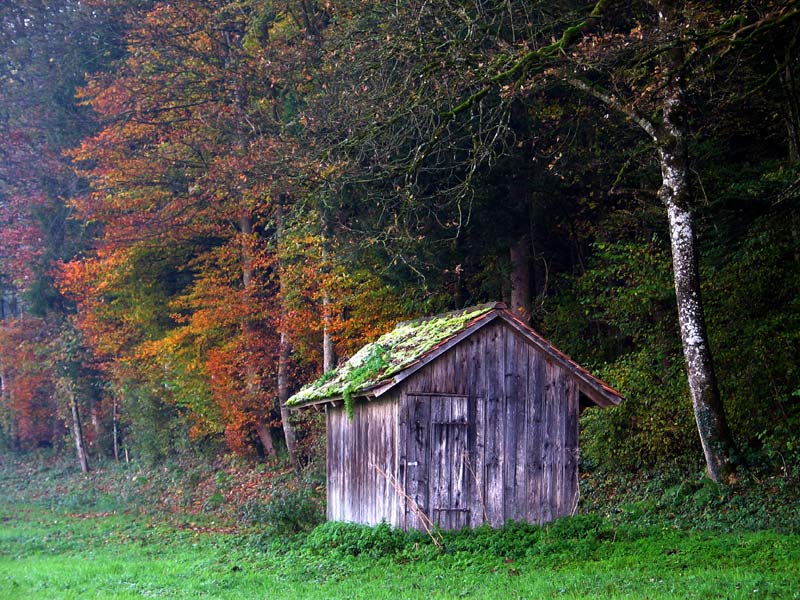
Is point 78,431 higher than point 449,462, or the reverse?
point 449,462

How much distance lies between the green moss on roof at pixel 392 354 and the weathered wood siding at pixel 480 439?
357 mm

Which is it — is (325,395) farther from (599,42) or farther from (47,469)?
(47,469)

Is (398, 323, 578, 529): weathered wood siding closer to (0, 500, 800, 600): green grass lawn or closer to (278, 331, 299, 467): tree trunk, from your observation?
(0, 500, 800, 600): green grass lawn

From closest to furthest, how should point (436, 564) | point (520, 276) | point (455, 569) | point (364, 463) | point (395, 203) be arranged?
point (455, 569), point (436, 564), point (364, 463), point (395, 203), point (520, 276)

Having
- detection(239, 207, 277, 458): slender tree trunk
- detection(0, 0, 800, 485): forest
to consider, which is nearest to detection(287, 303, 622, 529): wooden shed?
detection(0, 0, 800, 485): forest

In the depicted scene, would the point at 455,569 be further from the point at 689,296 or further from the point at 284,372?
the point at 284,372

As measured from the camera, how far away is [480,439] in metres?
15.2

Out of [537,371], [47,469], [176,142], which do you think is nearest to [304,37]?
[176,142]

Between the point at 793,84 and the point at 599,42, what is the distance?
13.1 feet

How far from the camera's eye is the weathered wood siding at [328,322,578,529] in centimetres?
1488

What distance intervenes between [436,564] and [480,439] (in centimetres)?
279

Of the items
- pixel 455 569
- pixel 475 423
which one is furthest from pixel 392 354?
pixel 455 569

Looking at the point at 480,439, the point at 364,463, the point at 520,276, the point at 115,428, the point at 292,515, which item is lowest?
the point at 292,515

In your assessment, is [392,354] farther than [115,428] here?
No
